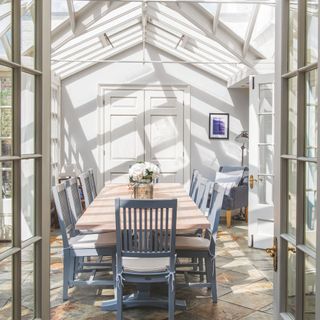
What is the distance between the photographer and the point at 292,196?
191cm

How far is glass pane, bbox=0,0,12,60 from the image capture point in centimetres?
156

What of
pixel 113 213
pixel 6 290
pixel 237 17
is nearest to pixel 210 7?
pixel 237 17

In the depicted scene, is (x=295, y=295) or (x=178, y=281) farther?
(x=178, y=281)

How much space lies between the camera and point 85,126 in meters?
9.22

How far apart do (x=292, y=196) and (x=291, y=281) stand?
344 millimetres

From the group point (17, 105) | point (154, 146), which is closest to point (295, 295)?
point (17, 105)

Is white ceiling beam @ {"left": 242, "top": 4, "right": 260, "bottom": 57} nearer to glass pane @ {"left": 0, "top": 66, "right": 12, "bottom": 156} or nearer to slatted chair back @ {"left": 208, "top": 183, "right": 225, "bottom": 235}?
slatted chair back @ {"left": 208, "top": 183, "right": 225, "bottom": 235}

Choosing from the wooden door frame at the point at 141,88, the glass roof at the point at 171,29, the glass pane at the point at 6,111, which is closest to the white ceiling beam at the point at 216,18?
the glass roof at the point at 171,29

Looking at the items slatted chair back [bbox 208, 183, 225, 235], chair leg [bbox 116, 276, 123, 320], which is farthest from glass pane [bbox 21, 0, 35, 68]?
slatted chair back [bbox 208, 183, 225, 235]

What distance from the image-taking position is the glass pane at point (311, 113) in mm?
1646

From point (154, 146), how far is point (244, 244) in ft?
10.7

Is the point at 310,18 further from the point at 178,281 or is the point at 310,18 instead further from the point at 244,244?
the point at 244,244

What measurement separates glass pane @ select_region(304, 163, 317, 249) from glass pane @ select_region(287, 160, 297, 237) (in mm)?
118

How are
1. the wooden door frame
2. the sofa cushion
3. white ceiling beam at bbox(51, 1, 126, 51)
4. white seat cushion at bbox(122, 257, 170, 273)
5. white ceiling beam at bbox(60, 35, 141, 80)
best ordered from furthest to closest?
the wooden door frame → white ceiling beam at bbox(60, 35, 141, 80) → the sofa cushion → white ceiling beam at bbox(51, 1, 126, 51) → white seat cushion at bbox(122, 257, 170, 273)
